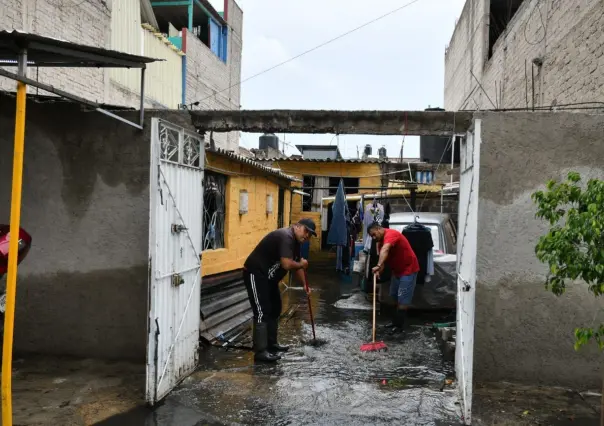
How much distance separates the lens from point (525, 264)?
527 cm

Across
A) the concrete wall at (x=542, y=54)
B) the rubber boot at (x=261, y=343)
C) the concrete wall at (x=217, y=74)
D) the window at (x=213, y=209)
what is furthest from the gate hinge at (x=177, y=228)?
the concrete wall at (x=217, y=74)

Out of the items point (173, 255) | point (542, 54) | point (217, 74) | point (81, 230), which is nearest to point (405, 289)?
point (173, 255)

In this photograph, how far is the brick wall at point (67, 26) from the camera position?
7.61 m

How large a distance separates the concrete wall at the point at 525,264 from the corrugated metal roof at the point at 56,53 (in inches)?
151

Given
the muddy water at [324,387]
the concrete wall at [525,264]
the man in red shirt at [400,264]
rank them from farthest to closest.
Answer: the man in red shirt at [400,264], the concrete wall at [525,264], the muddy water at [324,387]

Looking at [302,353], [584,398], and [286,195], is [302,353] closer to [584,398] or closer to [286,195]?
[584,398]

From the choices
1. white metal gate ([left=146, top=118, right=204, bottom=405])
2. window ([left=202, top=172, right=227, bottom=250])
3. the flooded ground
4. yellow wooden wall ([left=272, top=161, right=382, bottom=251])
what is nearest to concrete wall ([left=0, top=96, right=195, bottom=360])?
Answer: the flooded ground

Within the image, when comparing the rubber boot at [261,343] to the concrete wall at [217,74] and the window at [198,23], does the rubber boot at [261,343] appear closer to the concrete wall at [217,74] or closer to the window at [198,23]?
the concrete wall at [217,74]

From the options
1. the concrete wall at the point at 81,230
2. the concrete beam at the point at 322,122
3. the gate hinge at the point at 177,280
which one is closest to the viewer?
the gate hinge at the point at 177,280

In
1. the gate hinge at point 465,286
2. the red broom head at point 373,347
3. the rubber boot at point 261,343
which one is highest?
the gate hinge at point 465,286

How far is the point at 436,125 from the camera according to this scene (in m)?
5.77

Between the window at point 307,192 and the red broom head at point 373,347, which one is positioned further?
the window at point 307,192

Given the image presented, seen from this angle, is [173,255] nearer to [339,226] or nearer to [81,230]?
[81,230]

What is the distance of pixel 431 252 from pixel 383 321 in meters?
1.45
